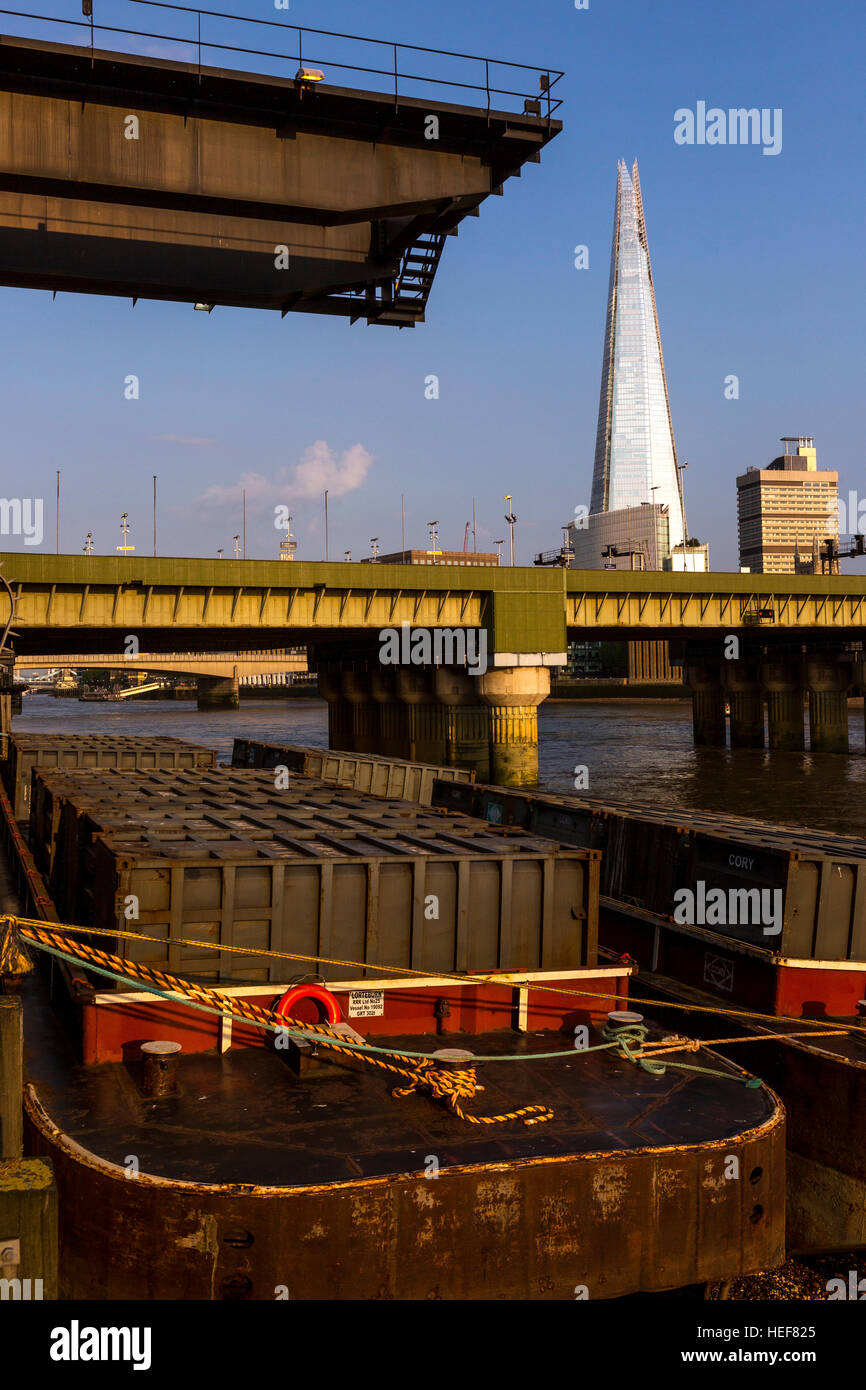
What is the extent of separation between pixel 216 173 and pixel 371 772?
17775 mm

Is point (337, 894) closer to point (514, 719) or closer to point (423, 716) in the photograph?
point (514, 719)

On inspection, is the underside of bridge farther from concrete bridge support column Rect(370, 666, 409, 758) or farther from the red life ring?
concrete bridge support column Rect(370, 666, 409, 758)

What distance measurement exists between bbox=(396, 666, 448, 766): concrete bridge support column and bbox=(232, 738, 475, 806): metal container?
Result: 29799 millimetres

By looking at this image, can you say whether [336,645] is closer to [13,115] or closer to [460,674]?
[460,674]

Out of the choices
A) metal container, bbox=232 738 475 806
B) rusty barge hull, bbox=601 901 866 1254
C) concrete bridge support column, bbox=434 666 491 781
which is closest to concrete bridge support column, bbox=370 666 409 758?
concrete bridge support column, bbox=434 666 491 781

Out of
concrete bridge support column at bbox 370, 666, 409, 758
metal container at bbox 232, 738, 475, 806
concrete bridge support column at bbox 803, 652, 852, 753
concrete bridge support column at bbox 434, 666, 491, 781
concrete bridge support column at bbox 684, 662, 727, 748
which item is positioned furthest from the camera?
concrete bridge support column at bbox 684, 662, 727, 748

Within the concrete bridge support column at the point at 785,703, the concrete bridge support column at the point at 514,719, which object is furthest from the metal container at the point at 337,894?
the concrete bridge support column at the point at 785,703

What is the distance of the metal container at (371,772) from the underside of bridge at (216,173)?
44.2ft

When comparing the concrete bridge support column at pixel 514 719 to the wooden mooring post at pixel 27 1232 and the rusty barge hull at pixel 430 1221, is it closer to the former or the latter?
the rusty barge hull at pixel 430 1221

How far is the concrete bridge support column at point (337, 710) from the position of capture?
3246 inches

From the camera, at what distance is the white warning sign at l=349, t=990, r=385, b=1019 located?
12.2m
